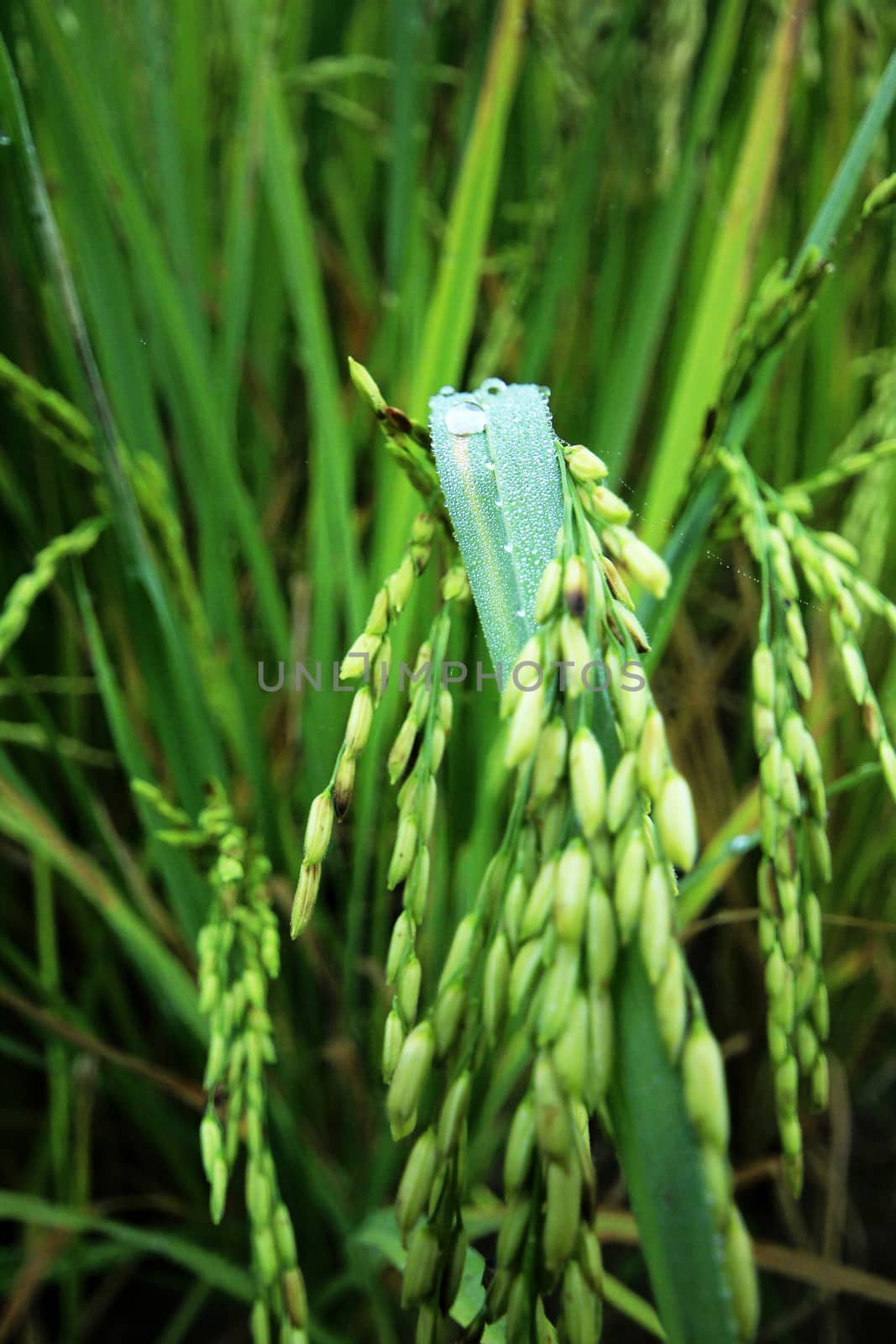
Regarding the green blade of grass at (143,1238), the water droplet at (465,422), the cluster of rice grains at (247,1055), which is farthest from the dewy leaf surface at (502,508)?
the green blade of grass at (143,1238)

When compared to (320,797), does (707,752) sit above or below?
above

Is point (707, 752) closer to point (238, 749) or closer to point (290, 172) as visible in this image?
point (238, 749)

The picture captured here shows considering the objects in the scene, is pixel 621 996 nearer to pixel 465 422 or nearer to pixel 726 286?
pixel 465 422

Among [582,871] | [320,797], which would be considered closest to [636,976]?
[582,871]

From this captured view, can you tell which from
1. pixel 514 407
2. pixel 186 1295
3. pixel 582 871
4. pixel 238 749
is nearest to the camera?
pixel 582 871

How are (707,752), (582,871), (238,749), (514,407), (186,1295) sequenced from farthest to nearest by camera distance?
(707,752) < (186,1295) < (238,749) < (514,407) < (582,871)

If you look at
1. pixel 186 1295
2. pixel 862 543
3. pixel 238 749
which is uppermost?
pixel 862 543

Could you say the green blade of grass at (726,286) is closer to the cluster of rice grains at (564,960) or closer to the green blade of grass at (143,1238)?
the cluster of rice grains at (564,960)
